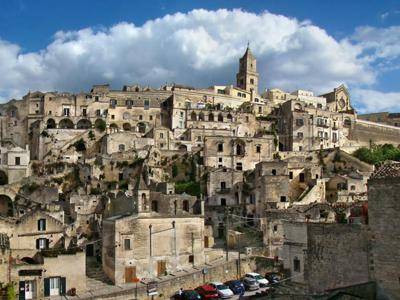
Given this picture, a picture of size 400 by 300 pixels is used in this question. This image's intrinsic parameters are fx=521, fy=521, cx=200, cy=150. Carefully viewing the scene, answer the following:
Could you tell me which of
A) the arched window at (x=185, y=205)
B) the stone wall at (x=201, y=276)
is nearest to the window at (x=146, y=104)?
the arched window at (x=185, y=205)

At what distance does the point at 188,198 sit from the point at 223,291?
17161 millimetres

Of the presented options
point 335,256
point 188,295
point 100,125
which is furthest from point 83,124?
point 335,256

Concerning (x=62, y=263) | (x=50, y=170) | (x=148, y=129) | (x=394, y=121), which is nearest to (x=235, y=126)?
(x=148, y=129)

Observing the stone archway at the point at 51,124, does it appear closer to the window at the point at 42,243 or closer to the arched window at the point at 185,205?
the arched window at the point at 185,205

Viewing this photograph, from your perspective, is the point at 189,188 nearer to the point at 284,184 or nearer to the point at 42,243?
the point at 284,184

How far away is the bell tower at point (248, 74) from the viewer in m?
110

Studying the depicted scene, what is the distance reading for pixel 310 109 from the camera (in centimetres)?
8856

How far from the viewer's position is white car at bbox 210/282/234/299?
32.9m

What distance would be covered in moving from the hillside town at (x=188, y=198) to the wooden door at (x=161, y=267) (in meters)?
0.15

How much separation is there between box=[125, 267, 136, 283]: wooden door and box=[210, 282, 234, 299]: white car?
253 inches

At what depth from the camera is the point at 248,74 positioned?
111 metres

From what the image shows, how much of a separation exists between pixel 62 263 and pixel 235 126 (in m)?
51.6

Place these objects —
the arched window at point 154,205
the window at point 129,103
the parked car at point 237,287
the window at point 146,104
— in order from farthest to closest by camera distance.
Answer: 1. the window at point 146,104
2. the window at point 129,103
3. the arched window at point 154,205
4. the parked car at point 237,287

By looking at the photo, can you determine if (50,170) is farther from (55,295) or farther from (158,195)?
(55,295)
